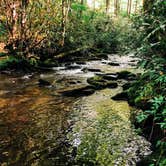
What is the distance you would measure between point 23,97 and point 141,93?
340cm

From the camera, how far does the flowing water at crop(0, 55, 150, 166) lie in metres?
5.39

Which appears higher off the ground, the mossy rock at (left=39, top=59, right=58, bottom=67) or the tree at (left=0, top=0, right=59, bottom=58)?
the tree at (left=0, top=0, right=59, bottom=58)

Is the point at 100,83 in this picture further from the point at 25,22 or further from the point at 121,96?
the point at 25,22

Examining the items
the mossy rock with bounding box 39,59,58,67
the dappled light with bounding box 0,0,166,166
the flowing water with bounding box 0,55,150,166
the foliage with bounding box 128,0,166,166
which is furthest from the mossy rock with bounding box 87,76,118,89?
the mossy rock with bounding box 39,59,58,67

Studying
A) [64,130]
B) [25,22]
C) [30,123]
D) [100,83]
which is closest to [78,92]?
[100,83]

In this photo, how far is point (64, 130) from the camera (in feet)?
22.1

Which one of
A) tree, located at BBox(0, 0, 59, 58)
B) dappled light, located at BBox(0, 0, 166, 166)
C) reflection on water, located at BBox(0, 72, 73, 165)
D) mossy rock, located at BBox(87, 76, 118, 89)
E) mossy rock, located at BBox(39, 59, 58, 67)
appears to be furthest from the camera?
mossy rock, located at BBox(39, 59, 58, 67)

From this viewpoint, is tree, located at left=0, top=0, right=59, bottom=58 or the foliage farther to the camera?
tree, located at left=0, top=0, right=59, bottom=58

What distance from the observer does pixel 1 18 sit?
15.8 m

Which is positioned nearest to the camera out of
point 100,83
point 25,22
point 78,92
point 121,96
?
point 121,96

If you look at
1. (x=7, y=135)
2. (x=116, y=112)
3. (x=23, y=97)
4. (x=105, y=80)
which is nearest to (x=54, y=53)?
(x=105, y=80)

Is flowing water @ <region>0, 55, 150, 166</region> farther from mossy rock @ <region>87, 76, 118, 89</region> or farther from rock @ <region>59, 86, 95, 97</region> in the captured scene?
mossy rock @ <region>87, 76, 118, 89</region>

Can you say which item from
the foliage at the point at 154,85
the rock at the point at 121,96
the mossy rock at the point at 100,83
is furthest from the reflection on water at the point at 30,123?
the foliage at the point at 154,85

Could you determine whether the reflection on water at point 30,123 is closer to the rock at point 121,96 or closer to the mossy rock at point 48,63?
the rock at point 121,96
